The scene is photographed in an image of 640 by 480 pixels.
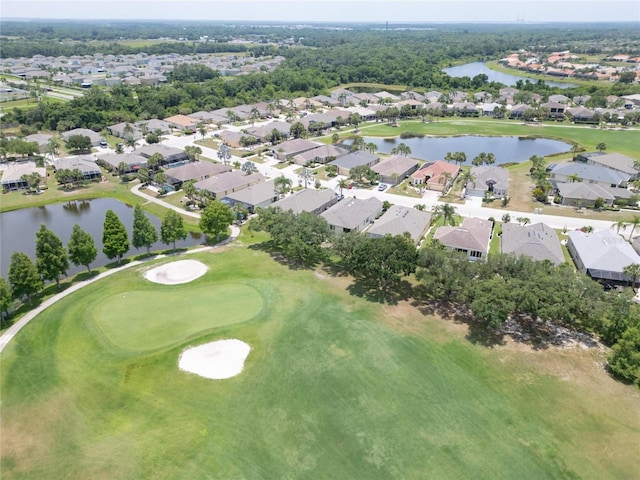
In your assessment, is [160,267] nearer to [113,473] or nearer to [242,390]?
[242,390]

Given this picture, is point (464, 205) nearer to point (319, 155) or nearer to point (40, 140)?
point (319, 155)

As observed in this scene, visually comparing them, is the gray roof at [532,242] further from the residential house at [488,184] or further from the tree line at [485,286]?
the residential house at [488,184]

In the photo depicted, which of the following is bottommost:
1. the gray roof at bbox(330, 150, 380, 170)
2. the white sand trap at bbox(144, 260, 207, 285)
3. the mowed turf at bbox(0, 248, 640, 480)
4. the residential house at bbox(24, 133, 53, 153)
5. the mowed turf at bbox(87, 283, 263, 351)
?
the mowed turf at bbox(0, 248, 640, 480)

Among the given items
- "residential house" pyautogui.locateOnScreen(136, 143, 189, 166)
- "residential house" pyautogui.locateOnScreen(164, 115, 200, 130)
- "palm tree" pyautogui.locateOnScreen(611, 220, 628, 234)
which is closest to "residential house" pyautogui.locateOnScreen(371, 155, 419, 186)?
"palm tree" pyautogui.locateOnScreen(611, 220, 628, 234)

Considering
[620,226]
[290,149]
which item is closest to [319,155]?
[290,149]

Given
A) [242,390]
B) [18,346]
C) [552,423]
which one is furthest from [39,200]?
[552,423]

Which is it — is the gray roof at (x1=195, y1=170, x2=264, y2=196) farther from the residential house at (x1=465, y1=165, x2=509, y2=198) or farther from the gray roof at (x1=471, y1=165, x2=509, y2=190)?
the gray roof at (x1=471, y1=165, x2=509, y2=190)
